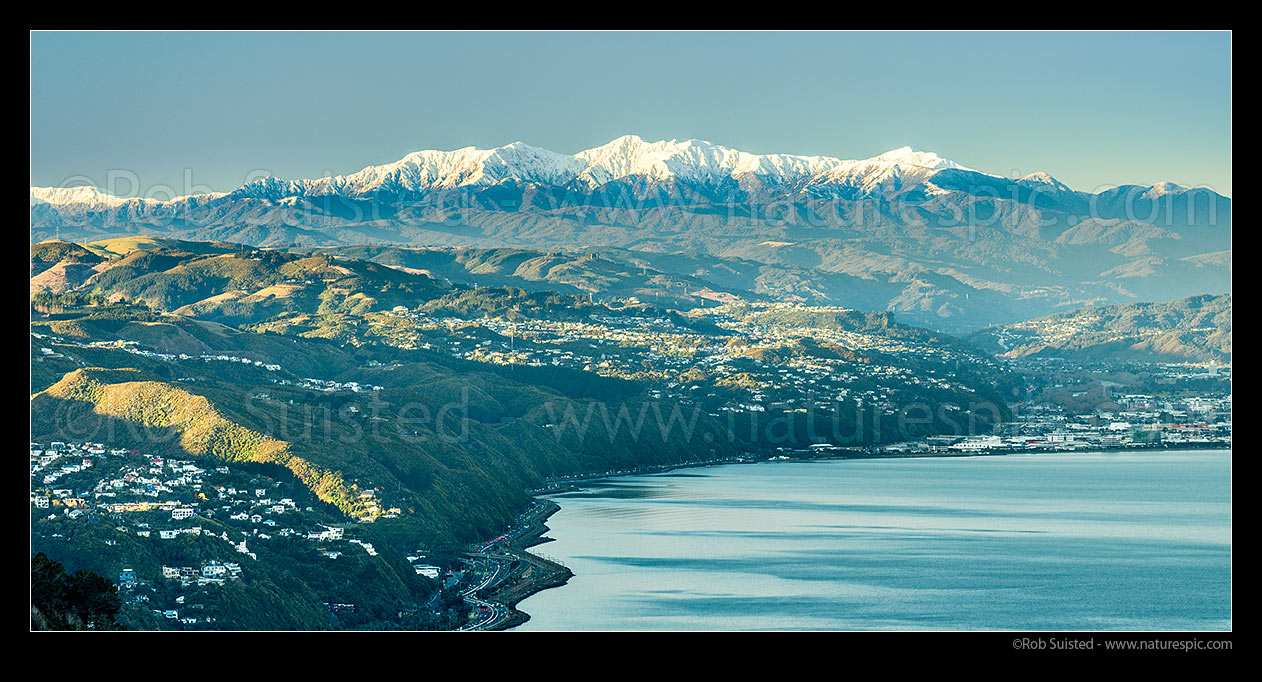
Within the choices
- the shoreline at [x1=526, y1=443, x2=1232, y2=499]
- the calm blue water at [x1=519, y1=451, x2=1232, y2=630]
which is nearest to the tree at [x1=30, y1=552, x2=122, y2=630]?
the calm blue water at [x1=519, y1=451, x2=1232, y2=630]

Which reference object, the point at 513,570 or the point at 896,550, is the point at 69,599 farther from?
the point at 896,550

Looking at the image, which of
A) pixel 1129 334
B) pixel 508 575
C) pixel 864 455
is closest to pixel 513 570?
pixel 508 575

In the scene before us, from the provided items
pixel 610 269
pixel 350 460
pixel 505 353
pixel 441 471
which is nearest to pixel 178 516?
pixel 350 460

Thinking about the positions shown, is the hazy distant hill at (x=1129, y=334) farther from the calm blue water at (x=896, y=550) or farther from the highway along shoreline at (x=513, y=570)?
the highway along shoreline at (x=513, y=570)

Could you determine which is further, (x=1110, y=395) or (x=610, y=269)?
(x=610, y=269)
